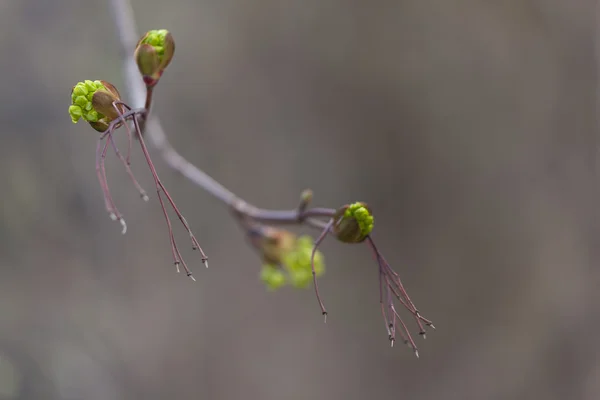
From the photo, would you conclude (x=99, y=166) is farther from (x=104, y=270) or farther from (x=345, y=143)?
(x=345, y=143)

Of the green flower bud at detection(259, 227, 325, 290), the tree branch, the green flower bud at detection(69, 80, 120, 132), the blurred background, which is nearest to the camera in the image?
the green flower bud at detection(69, 80, 120, 132)

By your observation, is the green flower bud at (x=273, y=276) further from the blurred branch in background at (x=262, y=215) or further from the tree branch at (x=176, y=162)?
the tree branch at (x=176, y=162)

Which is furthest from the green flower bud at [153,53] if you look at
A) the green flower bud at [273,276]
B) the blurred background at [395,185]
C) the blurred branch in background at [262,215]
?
the blurred background at [395,185]

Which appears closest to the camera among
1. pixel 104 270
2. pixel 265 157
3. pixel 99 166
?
pixel 99 166

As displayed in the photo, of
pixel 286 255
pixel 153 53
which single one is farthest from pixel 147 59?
pixel 286 255

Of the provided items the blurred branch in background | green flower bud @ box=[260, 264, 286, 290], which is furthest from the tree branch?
green flower bud @ box=[260, 264, 286, 290]

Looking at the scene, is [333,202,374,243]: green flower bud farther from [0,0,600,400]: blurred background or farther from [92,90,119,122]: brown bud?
[0,0,600,400]: blurred background

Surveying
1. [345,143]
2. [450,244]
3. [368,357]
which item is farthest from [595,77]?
[368,357]
